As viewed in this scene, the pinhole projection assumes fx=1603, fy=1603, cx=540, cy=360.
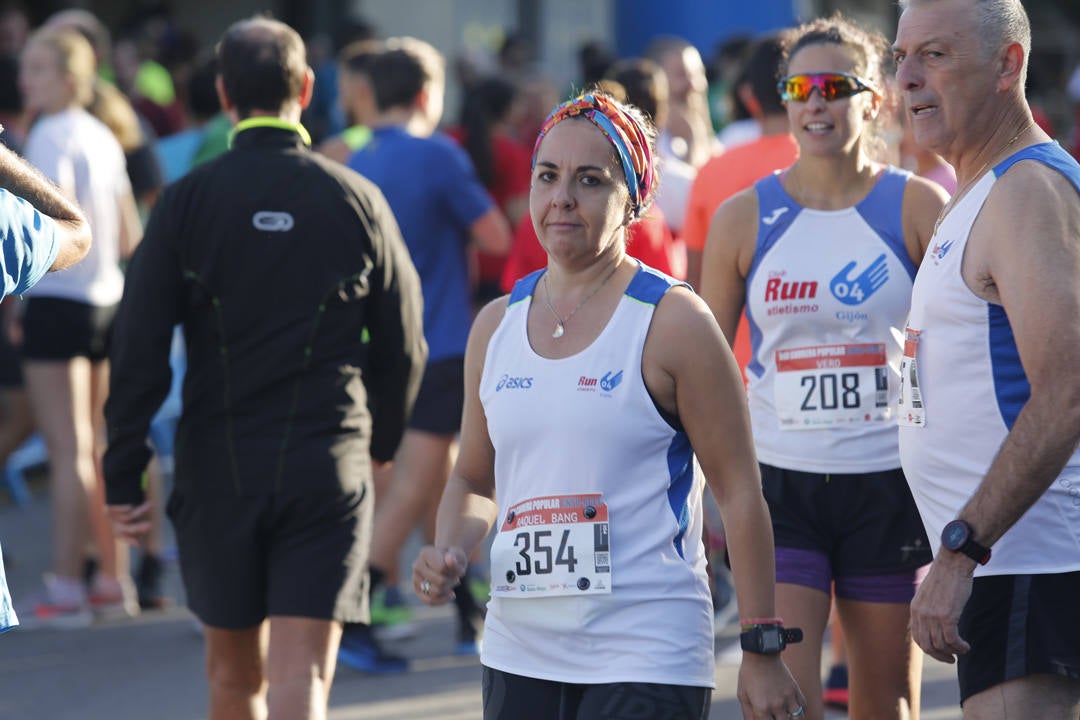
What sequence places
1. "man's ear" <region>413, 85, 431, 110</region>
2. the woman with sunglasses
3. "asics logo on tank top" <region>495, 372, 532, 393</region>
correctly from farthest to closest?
1. "man's ear" <region>413, 85, 431, 110</region>
2. the woman with sunglasses
3. "asics logo on tank top" <region>495, 372, 532, 393</region>

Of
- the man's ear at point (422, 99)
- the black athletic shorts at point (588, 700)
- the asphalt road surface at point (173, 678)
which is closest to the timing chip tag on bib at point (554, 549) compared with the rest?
the black athletic shorts at point (588, 700)

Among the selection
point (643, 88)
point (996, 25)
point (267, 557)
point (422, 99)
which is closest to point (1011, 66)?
point (996, 25)

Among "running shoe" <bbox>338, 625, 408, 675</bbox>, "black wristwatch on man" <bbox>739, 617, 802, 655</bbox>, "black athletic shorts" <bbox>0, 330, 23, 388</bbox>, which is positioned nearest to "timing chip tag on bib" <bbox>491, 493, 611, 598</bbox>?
"black wristwatch on man" <bbox>739, 617, 802, 655</bbox>

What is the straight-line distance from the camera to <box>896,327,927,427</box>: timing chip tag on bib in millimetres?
3281

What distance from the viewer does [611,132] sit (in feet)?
10.8

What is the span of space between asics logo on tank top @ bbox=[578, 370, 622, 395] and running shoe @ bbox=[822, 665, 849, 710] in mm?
2994

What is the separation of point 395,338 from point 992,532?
84.6 inches

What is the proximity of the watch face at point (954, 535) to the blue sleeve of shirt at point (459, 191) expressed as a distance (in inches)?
154

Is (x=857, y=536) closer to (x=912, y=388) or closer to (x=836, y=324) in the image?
(x=836, y=324)

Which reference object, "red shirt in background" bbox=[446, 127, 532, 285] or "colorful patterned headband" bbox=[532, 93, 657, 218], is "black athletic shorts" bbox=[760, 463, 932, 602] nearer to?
"colorful patterned headband" bbox=[532, 93, 657, 218]

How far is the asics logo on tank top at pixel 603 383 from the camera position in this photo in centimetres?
317

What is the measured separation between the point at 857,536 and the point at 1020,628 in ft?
3.80

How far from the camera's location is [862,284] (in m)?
4.24

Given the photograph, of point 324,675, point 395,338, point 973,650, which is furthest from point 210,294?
point 973,650
